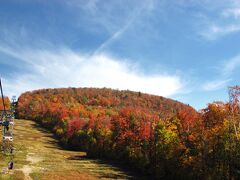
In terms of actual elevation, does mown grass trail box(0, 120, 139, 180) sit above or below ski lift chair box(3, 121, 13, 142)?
below

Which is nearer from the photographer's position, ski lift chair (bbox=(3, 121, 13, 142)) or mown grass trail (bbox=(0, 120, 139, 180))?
ski lift chair (bbox=(3, 121, 13, 142))

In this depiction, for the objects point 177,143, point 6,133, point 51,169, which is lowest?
point 51,169

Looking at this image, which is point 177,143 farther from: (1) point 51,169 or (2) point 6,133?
(2) point 6,133

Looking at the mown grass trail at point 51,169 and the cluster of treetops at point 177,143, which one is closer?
the cluster of treetops at point 177,143

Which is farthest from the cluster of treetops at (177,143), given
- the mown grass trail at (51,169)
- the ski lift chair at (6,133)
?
the ski lift chair at (6,133)

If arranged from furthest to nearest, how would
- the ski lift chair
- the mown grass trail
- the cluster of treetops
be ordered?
the mown grass trail → the cluster of treetops → the ski lift chair

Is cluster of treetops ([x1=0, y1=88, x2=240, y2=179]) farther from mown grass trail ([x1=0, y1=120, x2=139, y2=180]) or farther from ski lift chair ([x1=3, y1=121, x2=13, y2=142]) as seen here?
ski lift chair ([x1=3, y1=121, x2=13, y2=142])

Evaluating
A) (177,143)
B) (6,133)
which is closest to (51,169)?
(177,143)

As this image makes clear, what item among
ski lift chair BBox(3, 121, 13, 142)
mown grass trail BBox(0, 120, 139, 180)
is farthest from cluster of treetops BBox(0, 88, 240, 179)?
ski lift chair BBox(3, 121, 13, 142)

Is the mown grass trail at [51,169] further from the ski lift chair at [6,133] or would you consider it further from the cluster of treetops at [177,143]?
the ski lift chair at [6,133]

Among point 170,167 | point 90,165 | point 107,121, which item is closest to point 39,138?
point 107,121

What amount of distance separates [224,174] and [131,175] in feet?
110

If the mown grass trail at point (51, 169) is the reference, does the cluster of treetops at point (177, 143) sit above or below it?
above

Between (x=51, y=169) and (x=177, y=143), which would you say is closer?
(x=177, y=143)
